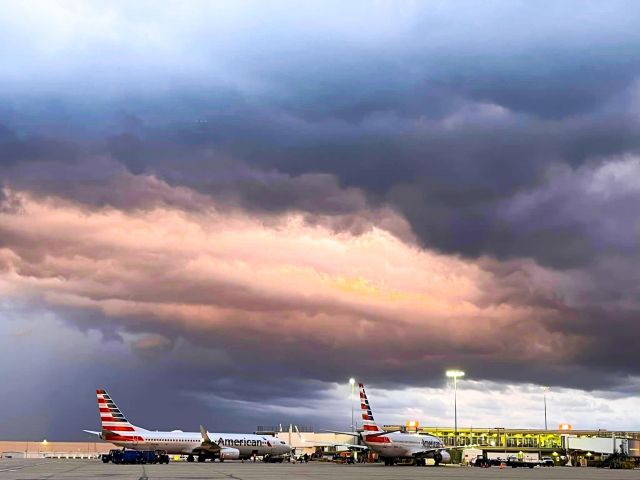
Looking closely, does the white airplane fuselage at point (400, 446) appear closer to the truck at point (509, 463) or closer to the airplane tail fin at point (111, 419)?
the truck at point (509, 463)

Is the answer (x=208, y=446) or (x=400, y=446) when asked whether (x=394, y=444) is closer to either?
(x=400, y=446)

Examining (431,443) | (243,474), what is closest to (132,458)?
(243,474)

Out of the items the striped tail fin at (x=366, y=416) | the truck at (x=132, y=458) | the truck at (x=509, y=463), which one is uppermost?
the striped tail fin at (x=366, y=416)

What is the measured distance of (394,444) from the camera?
130 meters

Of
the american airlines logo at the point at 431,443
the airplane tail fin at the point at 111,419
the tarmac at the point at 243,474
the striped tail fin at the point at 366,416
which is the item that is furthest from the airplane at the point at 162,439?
the tarmac at the point at 243,474

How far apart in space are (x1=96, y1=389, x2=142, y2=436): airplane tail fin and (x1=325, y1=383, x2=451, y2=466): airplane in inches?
1535

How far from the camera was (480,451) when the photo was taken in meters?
185

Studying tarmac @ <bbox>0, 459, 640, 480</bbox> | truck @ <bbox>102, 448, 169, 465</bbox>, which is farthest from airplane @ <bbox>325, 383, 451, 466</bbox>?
tarmac @ <bbox>0, 459, 640, 480</bbox>

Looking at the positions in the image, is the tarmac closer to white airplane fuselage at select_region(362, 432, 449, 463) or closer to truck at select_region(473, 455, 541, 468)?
white airplane fuselage at select_region(362, 432, 449, 463)

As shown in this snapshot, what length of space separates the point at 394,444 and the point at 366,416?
7645 mm

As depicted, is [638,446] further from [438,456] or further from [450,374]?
[438,456]

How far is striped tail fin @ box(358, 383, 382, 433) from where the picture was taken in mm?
132375

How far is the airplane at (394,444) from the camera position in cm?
12900

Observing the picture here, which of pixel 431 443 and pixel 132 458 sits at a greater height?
pixel 431 443
